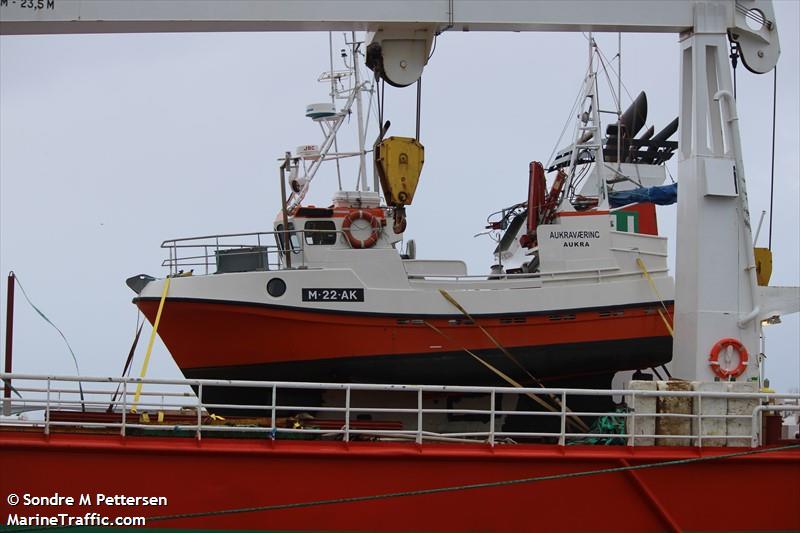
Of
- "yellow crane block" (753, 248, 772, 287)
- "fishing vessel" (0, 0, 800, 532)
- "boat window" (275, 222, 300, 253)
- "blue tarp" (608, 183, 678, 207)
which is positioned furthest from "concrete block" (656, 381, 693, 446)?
"blue tarp" (608, 183, 678, 207)

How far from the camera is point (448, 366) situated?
15430 mm

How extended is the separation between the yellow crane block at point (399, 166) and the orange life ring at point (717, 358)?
4.88 meters

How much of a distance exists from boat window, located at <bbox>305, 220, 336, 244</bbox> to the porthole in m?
1.32

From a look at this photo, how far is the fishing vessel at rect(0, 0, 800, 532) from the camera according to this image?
9.60 m

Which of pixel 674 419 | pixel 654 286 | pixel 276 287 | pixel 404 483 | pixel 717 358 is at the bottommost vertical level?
pixel 404 483

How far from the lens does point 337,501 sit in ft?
31.6

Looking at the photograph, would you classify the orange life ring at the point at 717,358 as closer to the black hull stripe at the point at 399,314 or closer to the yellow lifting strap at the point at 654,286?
the black hull stripe at the point at 399,314

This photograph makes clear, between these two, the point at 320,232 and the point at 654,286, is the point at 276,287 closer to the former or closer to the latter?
the point at 320,232

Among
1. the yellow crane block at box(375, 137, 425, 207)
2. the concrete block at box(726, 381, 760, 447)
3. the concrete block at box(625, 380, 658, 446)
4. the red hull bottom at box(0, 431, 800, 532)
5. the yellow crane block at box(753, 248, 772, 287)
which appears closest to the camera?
the red hull bottom at box(0, 431, 800, 532)

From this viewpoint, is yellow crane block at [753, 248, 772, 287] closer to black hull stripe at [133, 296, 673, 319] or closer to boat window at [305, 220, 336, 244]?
black hull stripe at [133, 296, 673, 319]

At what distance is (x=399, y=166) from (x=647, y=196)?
6404 millimetres

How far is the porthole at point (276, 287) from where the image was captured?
14969 millimetres

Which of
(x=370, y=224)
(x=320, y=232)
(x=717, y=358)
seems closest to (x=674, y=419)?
(x=717, y=358)

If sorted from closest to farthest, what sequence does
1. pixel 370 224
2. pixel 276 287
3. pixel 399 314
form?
pixel 276 287
pixel 399 314
pixel 370 224
